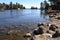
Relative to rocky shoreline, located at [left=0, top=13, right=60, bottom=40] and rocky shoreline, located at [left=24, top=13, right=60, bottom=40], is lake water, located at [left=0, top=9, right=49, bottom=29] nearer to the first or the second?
rocky shoreline, located at [left=0, top=13, right=60, bottom=40]

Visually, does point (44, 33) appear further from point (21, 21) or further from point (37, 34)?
point (21, 21)

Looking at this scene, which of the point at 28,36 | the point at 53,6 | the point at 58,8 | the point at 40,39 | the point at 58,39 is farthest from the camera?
the point at 53,6

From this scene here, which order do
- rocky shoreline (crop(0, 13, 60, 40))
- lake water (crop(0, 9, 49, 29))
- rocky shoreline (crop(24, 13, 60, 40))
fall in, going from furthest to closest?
1. lake water (crop(0, 9, 49, 29))
2. rocky shoreline (crop(0, 13, 60, 40))
3. rocky shoreline (crop(24, 13, 60, 40))

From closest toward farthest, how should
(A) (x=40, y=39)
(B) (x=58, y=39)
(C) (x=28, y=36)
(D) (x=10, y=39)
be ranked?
(B) (x=58, y=39) → (A) (x=40, y=39) → (D) (x=10, y=39) → (C) (x=28, y=36)

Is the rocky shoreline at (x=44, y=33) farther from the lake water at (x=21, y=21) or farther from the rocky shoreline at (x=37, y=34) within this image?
the lake water at (x=21, y=21)

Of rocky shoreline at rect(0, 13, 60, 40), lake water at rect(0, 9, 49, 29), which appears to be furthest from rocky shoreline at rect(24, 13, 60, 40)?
lake water at rect(0, 9, 49, 29)

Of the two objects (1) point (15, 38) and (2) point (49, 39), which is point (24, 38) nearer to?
(1) point (15, 38)

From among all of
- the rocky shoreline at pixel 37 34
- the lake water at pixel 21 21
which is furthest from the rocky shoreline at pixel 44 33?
the lake water at pixel 21 21

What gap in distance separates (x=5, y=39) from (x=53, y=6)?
7714 centimetres

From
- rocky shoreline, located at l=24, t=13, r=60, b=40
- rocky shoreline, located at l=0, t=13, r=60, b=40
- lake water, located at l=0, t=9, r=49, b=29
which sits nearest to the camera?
rocky shoreline, located at l=24, t=13, r=60, b=40

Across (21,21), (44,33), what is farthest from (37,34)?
(21,21)

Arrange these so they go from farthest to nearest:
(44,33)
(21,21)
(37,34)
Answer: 1. (21,21)
2. (37,34)
3. (44,33)

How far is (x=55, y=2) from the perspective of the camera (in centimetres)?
8862

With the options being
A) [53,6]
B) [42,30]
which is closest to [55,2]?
[53,6]
